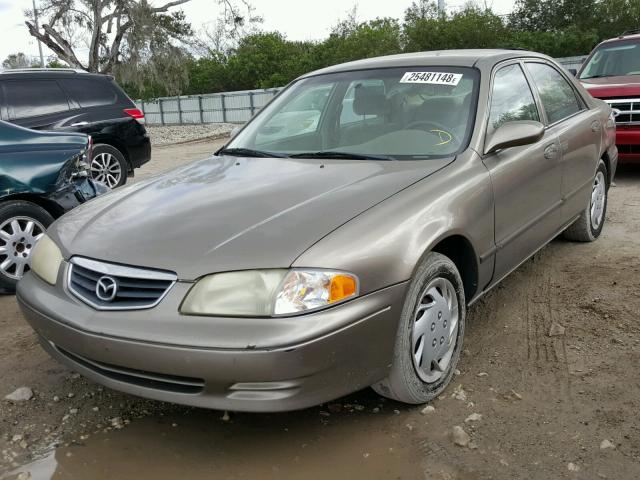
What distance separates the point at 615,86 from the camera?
7.88m

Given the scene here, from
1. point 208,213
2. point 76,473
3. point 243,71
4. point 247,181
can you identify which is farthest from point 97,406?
point 243,71

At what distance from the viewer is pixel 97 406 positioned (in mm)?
3064

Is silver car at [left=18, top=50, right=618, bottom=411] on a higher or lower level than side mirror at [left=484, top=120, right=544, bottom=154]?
lower

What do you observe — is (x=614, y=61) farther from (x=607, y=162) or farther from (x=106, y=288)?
(x=106, y=288)

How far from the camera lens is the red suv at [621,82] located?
300 inches

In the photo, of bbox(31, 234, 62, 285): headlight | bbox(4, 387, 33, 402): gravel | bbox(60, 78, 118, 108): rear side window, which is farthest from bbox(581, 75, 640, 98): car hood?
bbox(4, 387, 33, 402): gravel

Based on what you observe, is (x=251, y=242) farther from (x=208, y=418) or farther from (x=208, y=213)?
(x=208, y=418)

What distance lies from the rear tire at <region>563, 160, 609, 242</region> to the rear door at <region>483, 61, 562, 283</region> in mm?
932

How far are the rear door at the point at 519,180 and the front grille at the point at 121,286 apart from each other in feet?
5.88

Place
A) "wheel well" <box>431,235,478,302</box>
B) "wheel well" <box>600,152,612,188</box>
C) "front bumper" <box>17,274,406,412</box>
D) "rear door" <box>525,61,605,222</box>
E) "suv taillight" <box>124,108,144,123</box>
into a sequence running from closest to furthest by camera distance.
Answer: "front bumper" <box>17,274,406,412</box> < "wheel well" <box>431,235,478,302</box> < "rear door" <box>525,61,605,222</box> < "wheel well" <box>600,152,612,188</box> < "suv taillight" <box>124,108,144,123</box>

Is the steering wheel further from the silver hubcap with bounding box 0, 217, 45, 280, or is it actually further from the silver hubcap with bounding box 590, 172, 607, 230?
the silver hubcap with bounding box 0, 217, 45, 280

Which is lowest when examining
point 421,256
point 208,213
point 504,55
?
point 421,256

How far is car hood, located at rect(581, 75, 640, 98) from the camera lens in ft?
25.2

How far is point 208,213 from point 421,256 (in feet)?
3.10
